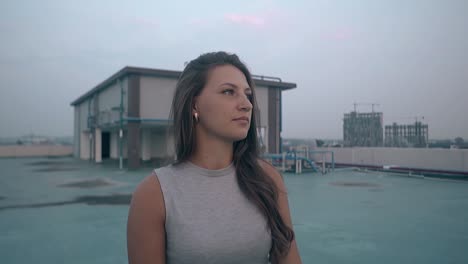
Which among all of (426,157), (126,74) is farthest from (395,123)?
(126,74)

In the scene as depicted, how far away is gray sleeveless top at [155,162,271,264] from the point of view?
1.30 m

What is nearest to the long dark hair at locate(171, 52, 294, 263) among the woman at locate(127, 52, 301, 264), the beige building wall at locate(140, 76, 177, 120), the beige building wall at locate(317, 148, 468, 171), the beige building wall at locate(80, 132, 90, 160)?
the woman at locate(127, 52, 301, 264)

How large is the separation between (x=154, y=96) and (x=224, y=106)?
55.0 ft

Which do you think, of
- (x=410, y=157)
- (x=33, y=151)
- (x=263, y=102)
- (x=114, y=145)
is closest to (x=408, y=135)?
(x=410, y=157)

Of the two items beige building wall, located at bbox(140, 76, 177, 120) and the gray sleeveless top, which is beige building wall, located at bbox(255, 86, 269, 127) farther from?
the gray sleeveless top

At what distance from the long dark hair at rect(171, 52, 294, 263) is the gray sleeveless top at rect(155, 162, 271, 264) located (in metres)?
0.04

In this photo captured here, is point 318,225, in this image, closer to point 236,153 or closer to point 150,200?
point 236,153

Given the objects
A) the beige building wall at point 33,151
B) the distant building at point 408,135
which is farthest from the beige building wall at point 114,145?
the distant building at point 408,135

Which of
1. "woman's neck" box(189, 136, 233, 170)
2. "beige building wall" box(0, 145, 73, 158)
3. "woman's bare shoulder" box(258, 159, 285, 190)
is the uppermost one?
"woman's neck" box(189, 136, 233, 170)

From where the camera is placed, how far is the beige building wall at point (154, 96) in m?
17.2

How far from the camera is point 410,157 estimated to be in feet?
54.1

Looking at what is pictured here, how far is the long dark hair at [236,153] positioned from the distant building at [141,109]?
11.6m

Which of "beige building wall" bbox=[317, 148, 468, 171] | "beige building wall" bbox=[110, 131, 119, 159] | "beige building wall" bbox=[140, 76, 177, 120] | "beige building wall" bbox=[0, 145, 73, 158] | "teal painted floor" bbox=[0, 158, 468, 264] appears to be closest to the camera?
"teal painted floor" bbox=[0, 158, 468, 264]

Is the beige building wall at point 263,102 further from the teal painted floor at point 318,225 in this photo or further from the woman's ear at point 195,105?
the woman's ear at point 195,105
